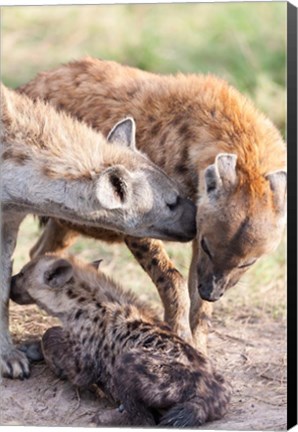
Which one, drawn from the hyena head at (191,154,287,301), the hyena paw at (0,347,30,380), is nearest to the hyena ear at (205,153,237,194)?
the hyena head at (191,154,287,301)

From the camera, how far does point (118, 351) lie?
603 cm

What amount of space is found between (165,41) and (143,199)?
637 centimetres

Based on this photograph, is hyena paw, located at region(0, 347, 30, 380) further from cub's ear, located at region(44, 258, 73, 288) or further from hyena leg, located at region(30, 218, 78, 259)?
hyena leg, located at region(30, 218, 78, 259)

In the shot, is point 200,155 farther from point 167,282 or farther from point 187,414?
point 187,414

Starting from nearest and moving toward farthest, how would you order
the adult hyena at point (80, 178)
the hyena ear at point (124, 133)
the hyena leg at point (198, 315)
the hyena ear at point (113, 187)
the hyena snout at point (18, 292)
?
the hyena ear at point (113, 187) → the adult hyena at point (80, 178) → the hyena ear at point (124, 133) → the hyena snout at point (18, 292) → the hyena leg at point (198, 315)

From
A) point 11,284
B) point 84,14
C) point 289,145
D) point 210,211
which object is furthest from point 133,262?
point 84,14

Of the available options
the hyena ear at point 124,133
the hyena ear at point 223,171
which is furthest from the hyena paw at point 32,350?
the hyena ear at point 223,171

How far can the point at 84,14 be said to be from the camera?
504 inches

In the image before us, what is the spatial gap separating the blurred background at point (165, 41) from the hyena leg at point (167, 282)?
4.20 metres

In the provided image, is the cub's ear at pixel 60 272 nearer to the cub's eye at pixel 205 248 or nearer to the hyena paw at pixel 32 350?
the hyena paw at pixel 32 350

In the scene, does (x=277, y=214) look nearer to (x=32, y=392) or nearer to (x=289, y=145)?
(x=289, y=145)

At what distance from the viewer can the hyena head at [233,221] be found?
5930 mm

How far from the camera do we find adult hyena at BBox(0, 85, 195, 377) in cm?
599

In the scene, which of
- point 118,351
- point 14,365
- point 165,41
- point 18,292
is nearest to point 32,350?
point 14,365
